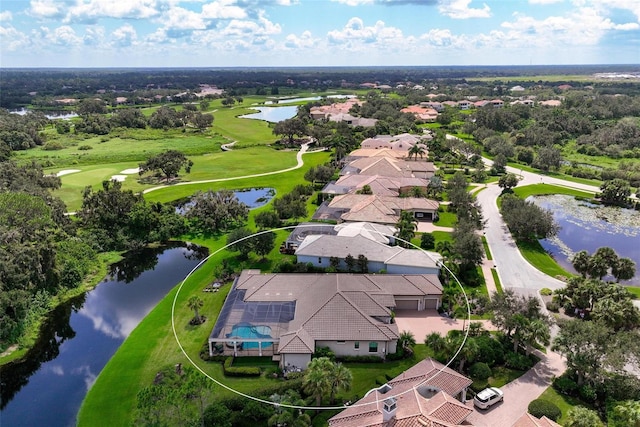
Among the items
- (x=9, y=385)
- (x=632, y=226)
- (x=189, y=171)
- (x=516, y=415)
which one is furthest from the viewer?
(x=189, y=171)

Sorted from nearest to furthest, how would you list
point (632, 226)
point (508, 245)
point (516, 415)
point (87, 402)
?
point (516, 415)
point (87, 402)
point (508, 245)
point (632, 226)

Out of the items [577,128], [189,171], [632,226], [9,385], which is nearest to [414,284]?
[9,385]

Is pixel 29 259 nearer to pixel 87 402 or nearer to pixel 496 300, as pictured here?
pixel 87 402

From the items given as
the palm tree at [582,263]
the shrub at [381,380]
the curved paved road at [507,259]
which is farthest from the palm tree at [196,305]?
the palm tree at [582,263]

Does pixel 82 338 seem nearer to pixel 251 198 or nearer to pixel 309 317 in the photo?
pixel 309 317

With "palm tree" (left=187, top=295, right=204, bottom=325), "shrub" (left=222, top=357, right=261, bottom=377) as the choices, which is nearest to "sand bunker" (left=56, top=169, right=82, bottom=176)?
"palm tree" (left=187, top=295, right=204, bottom=325)

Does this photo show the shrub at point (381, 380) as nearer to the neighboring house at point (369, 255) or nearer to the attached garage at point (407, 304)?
the attached garage at point (407, 304)
